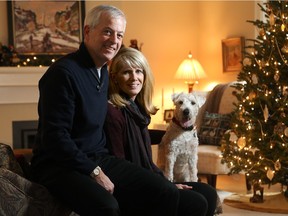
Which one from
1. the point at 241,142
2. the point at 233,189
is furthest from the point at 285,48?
the point at 233,189

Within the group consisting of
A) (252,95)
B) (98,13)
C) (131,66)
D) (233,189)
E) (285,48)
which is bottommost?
(233,189)

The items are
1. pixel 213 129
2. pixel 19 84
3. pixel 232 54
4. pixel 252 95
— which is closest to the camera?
pixel 252 95

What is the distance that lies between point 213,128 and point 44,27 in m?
2.69

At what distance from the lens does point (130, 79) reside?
234 centimetres

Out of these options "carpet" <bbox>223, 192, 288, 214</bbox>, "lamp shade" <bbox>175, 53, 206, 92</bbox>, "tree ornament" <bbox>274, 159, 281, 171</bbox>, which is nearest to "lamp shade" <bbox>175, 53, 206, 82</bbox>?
"lamp shade" <bbox>175, 53, 206, 92</bbox>

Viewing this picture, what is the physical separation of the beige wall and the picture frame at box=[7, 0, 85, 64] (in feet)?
0.93

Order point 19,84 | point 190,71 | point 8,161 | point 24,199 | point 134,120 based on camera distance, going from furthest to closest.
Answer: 1. point 190,71
2. point 19,84
3. point 134,120
4. point 8,161
5. point 24,199

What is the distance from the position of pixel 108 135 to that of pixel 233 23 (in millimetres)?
4422

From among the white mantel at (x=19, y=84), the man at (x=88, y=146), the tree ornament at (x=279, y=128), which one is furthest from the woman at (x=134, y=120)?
the white mantel at (x=19, y=84)

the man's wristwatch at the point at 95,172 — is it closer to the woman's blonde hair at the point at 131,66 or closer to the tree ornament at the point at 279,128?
the woman's blonde hair at the point at 131,66

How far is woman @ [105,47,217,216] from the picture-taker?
2.14 meters

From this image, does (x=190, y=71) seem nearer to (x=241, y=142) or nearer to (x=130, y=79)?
(x=241, y=142)

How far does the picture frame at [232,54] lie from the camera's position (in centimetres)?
612

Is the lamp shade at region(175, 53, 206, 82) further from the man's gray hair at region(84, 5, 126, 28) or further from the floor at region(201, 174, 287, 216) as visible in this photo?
the man's gray hair at region(84, 5, 126, 28)
